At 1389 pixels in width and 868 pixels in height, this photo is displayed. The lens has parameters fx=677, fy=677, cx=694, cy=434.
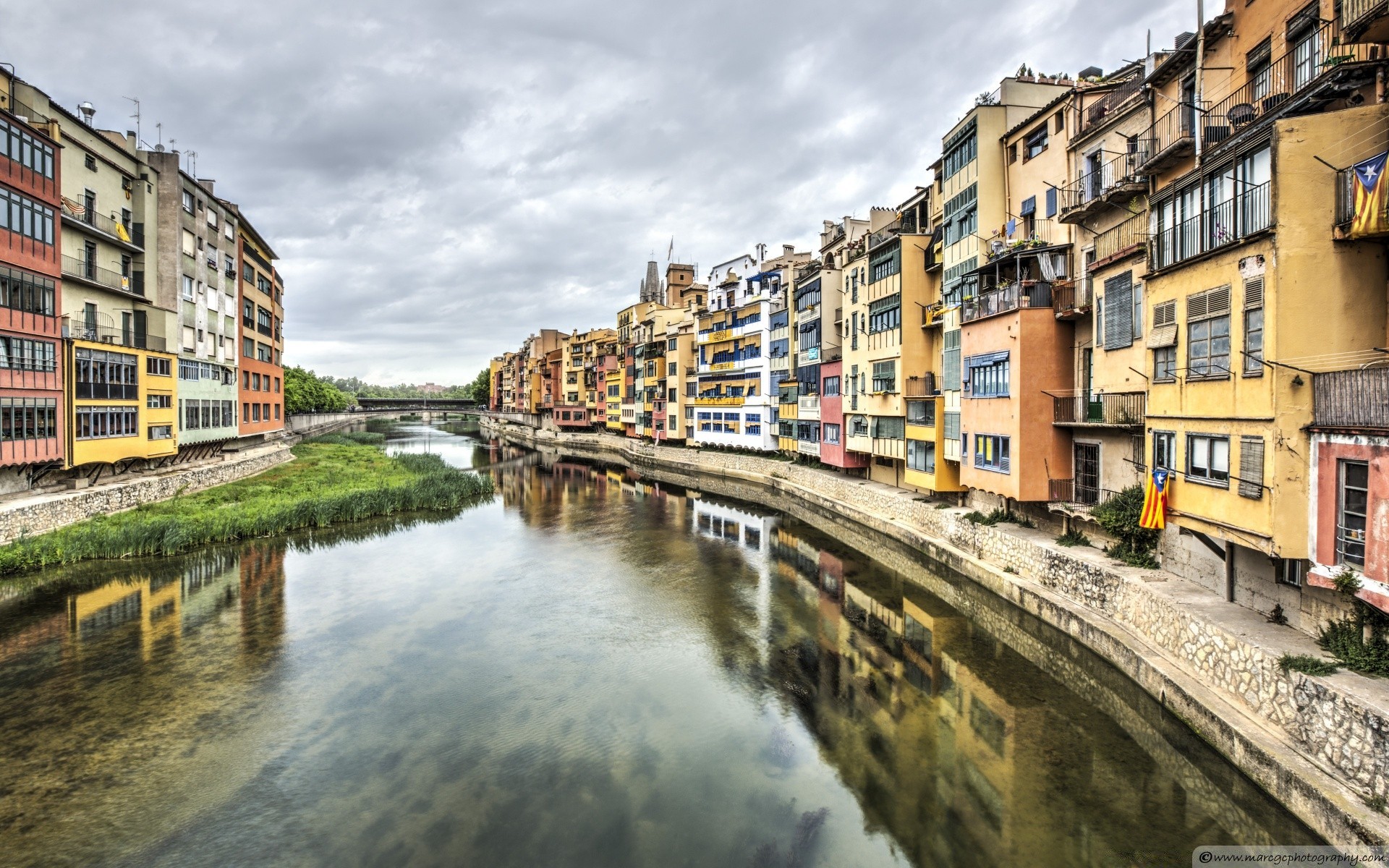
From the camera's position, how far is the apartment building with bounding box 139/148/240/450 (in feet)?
140

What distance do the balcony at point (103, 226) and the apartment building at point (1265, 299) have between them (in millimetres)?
45258

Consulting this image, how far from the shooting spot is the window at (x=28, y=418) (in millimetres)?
27172

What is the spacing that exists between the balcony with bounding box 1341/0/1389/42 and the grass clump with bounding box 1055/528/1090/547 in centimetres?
1463

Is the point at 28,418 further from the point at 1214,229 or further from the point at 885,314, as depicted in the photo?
the point at 1214,229

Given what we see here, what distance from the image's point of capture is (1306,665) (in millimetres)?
11750

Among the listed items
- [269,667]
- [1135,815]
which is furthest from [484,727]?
[1135,815]

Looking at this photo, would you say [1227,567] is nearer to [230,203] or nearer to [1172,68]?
[1172,68]

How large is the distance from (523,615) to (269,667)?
787 cm

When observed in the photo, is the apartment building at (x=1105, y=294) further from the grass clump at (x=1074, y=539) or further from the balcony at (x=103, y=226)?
the balcony at (x=103, y=226)

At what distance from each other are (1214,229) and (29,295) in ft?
137

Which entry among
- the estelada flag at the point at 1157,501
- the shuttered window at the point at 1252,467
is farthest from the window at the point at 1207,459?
the estelada flag at the point at 1157,501

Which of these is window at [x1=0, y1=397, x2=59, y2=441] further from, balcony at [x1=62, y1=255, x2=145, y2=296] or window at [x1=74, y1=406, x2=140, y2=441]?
balcony at [x1=62, y1=255, x2=145, y2=296]

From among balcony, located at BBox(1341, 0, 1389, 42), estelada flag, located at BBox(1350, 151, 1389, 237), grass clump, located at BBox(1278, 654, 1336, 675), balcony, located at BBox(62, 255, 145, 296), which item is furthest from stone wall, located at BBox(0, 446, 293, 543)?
balcony, located at BBox(1341, 0, 1389, 42)

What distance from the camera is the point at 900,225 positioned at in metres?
38.9
